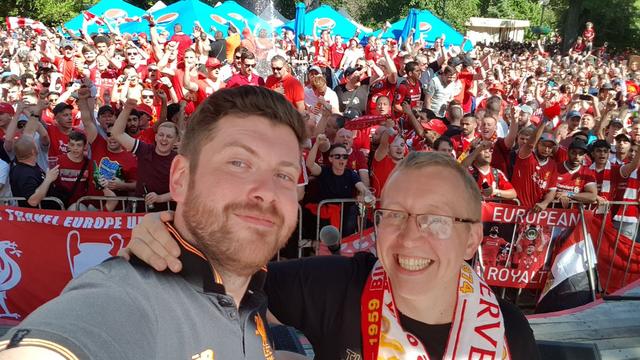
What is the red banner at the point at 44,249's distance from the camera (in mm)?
4676

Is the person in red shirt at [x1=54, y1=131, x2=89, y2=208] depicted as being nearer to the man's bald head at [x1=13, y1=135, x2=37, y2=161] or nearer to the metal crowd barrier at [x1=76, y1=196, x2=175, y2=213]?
the metal crowd barrier at [x1=76, y1=196, x2=175, y2=213]

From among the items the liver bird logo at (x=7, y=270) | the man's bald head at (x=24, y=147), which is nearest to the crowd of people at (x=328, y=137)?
the man's bald head at (x=24, y=147)

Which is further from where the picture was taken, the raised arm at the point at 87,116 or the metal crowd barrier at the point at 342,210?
the raised arm at the point at 87,116

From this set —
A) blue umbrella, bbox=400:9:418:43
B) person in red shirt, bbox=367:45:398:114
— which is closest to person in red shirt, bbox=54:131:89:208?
person in red shirt, bbox=367:45:398:114

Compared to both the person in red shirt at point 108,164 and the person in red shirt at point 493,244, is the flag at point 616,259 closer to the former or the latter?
the person in red shirt at point 493,244

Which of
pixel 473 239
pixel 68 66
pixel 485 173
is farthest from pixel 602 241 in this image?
pixel 68 66

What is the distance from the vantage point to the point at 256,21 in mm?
20891

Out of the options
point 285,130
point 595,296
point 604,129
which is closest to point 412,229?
point 285,130

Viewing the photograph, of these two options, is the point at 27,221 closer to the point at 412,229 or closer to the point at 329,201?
the point at 329,201

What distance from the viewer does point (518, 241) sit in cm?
546

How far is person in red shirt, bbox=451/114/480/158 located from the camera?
6938 mm

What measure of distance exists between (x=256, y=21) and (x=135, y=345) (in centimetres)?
2092

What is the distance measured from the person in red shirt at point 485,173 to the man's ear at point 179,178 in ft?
Answer: 15.5

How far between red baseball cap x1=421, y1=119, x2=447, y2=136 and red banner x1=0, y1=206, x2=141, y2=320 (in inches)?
173
